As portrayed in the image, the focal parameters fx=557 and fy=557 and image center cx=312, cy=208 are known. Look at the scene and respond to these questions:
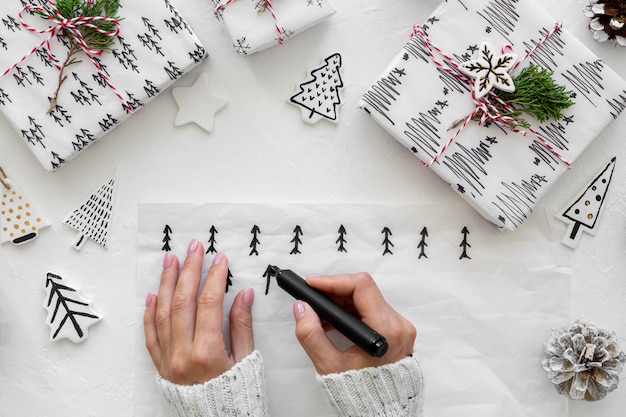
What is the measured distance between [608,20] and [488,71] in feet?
0.69

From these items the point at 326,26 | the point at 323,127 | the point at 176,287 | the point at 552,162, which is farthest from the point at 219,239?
the point at 552,162

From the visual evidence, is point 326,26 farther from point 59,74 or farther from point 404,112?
point 59,74

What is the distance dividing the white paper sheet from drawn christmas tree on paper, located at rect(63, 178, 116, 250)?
0.05m

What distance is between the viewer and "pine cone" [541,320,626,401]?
0.74 metres

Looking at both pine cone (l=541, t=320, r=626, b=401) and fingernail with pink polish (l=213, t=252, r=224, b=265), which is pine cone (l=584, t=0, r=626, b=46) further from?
fingernail with pink polish (l=213, t=252, r=224, b=265)

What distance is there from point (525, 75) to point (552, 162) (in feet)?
0.39

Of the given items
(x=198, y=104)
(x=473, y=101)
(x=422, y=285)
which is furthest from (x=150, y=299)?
(x=473, y=101)

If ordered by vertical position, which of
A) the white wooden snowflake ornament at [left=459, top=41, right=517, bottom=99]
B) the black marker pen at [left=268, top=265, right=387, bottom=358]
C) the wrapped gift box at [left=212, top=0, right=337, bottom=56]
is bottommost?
the black marker pen at [left=268, top=265, right=387, bottom=358]

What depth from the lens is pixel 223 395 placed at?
70 cm

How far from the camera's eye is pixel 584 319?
0.80 meters

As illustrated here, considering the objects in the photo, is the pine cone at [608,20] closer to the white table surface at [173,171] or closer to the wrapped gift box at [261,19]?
the white table surface at [173,171]

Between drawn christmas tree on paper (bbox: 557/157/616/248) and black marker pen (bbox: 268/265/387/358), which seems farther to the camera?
drawn christmas tree on paper (bbox: 557/157/616/248)

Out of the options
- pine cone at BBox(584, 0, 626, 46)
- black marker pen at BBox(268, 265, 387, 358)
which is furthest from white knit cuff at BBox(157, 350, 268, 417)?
pine cone at BBox(584, 0, 626, 46)

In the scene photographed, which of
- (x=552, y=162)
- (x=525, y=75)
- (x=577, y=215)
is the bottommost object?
(x=577, y=215)
